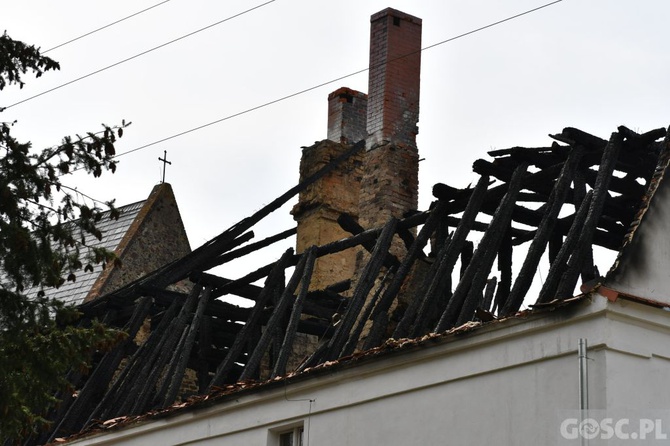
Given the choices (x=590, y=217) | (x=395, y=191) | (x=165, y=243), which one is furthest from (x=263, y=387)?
(x=165, y=243)

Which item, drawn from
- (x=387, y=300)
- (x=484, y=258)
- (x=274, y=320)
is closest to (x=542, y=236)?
(x=484, y=258)

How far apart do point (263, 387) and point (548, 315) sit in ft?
12.3

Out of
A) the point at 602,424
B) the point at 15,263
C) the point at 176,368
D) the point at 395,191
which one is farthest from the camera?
the point at 395,191

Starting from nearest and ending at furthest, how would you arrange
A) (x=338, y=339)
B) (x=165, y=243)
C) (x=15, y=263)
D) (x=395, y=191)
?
(x=15, y=263), (x=338, y=339), (x=395, y=191), (x=165, y=243)

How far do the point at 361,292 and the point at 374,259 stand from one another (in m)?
0.68

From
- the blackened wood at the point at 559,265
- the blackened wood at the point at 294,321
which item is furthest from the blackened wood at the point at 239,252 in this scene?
the blackened wood at the point at 559,265

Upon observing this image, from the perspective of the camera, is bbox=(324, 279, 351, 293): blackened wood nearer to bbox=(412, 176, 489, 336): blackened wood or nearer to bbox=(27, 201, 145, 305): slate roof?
bbox=(412, 176, 489, 336): blackened wood

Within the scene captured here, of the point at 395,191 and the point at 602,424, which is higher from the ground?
the point at 395,191

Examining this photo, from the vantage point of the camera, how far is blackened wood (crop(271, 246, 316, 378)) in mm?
17219

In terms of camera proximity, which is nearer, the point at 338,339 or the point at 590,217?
the point at 590,217

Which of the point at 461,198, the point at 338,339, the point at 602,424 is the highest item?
the point at 461,198

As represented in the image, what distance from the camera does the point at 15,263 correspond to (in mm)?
14594

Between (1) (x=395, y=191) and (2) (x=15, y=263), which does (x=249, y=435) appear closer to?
(2) (x=15, y=263)

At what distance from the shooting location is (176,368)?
19.1 m
